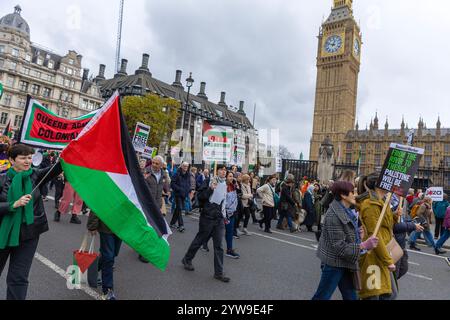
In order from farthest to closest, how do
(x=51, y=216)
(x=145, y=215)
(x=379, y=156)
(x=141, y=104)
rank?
(x=379, y=156), (x=141, y=104), (x=51, y=216), (x=145, y=215)

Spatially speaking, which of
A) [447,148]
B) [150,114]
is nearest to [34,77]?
[150,114]

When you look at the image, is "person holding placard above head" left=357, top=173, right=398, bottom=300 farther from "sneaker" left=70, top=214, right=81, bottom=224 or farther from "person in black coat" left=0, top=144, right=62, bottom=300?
"sneaker" left=70, top=214, right=81, bottom=224

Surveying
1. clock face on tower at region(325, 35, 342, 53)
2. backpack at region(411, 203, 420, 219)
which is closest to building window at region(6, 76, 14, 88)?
backpack at region(411, 203, 420, 219)

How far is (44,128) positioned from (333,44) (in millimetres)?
93152

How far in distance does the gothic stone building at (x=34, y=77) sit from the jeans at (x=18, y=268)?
167 feet

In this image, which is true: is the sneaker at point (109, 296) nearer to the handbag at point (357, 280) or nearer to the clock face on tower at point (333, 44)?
the handbag at point (357, 280)

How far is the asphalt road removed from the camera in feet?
14.1

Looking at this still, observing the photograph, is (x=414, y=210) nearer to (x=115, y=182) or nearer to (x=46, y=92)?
(x=115, y=182)

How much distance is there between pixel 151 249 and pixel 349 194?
2.35 metres

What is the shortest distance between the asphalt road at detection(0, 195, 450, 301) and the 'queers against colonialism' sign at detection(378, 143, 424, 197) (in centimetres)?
215

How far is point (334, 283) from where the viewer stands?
3.46m
